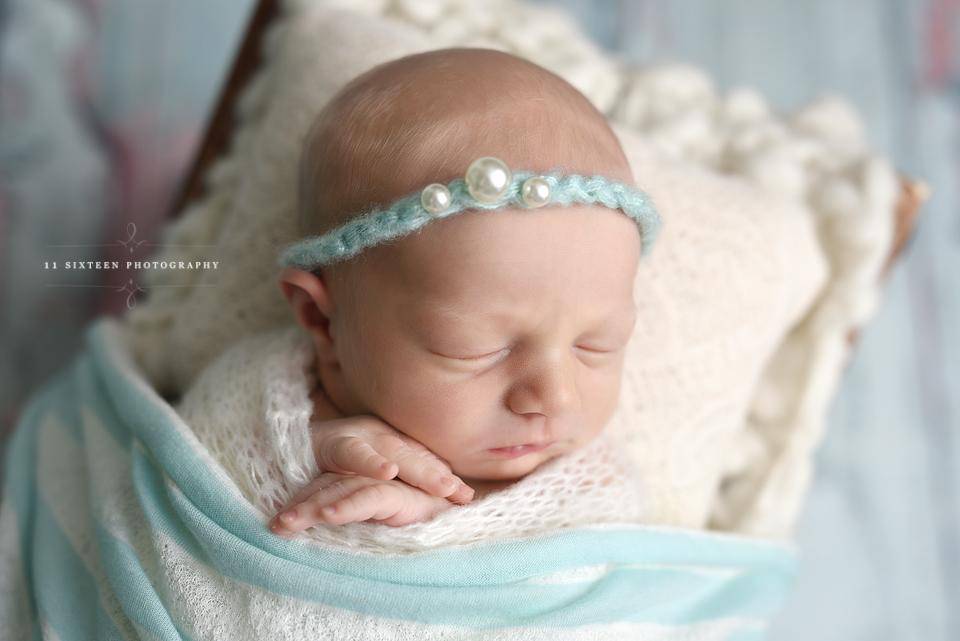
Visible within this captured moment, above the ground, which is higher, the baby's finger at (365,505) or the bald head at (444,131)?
the bald head at (444,131)

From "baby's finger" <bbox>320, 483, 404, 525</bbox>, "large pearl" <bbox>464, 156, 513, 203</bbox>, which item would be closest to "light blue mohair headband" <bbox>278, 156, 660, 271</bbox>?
"large pearl" <bbox>464, 156, 513, 203</bbox>

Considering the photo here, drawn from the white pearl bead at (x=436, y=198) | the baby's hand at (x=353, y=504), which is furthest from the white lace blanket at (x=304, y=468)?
the white pearl bead at (x=436, y=198)

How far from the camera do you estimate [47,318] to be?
177cm

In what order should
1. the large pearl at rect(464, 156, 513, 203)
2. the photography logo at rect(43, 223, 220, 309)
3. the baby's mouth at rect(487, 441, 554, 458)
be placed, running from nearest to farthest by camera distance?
the large pearl at rect(464, 156, 513, 203) < the baby's mouth at rect(487, 441, 554, 458) < the photography logo at rect(43, 223, 220, 309)

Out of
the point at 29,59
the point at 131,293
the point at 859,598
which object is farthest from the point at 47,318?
the point at 859,598

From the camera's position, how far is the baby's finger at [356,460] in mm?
896

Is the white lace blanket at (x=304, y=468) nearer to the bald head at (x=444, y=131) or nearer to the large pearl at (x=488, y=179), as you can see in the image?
the bald head at (x=444, y=131)

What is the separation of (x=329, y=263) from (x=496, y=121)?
21cm

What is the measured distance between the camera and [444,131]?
0.91 metres

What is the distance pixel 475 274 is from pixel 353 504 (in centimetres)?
24

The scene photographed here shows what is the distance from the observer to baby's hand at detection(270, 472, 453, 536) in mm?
884

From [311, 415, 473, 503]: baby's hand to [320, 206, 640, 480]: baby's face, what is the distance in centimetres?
2

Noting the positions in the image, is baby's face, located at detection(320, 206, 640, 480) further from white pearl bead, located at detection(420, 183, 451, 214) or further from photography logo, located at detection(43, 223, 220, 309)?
photography logo, located at detection(43, 223, 220, 309)

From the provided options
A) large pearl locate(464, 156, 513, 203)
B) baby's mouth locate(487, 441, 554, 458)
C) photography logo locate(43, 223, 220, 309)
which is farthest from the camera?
photography logo locate(43, 223, 220, 309)
